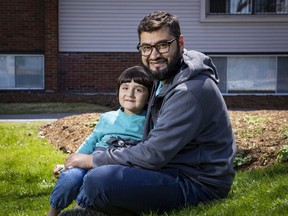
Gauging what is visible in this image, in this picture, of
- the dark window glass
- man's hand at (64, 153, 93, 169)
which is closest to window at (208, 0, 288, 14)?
the dark window glass

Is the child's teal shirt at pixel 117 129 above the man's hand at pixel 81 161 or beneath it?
above

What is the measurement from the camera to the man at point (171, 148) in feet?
13.1

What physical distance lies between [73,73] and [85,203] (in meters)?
14.4

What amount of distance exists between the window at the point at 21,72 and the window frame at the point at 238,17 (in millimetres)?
5216

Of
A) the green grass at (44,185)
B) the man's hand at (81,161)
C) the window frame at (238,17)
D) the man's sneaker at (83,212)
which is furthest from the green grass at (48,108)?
the man's sneaker at (83,212)

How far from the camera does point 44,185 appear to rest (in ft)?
21.5

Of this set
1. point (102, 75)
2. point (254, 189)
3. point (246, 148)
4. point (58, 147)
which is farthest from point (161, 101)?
point (102, 75)

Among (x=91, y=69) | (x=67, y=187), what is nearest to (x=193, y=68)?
(x=67, y=187)

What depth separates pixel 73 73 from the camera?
18344 mm

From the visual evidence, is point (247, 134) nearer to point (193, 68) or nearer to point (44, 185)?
point (44, 185)

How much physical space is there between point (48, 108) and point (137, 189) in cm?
1149

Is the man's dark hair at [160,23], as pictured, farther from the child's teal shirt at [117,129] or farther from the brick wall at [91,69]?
the brick wall at [91,69]

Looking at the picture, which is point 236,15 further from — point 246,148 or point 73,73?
point 246,148

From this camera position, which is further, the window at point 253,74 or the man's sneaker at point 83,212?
the window at point 253,74
